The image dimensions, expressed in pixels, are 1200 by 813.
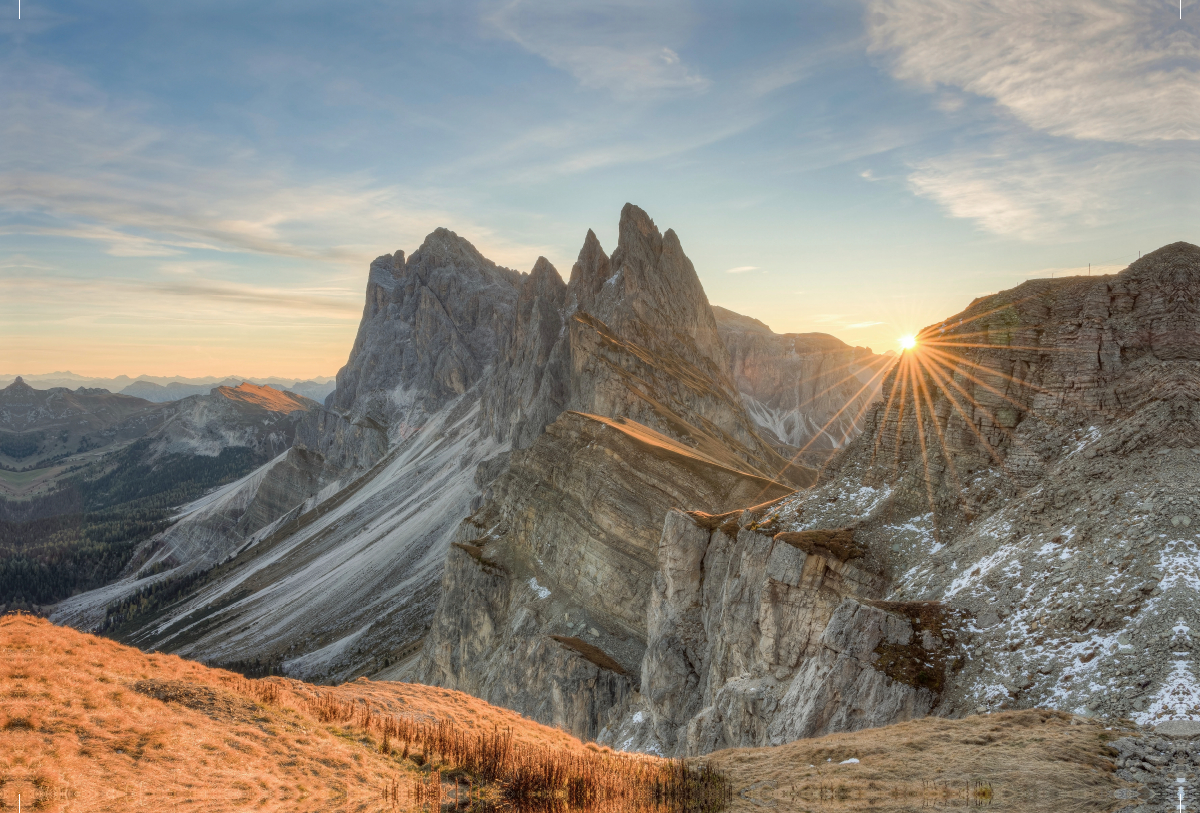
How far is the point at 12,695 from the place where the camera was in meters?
13.4

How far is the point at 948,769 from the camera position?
14000 mm

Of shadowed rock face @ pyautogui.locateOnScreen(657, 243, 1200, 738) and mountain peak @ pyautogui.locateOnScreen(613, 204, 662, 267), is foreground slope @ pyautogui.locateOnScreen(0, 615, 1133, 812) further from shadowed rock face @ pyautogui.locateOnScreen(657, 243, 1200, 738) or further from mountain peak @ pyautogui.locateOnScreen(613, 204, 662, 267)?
mountain peak @ pyautogui.locateOnScreen(613, 204, 662, 267)

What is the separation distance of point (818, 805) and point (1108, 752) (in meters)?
6.38

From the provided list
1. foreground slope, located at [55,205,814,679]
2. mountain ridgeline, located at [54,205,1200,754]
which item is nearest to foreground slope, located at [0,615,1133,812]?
mountain ridgeline, located at [54,205,1200,754]

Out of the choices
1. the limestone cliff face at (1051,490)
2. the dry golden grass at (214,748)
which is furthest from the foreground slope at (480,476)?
the dry golden grass at (214,748)

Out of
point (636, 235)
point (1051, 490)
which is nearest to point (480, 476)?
point (636, 235)

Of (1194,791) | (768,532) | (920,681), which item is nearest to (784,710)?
(920,681)

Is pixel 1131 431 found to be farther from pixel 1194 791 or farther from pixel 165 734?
pixel 165 734

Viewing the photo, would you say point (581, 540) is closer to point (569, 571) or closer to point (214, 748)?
point (569, 571)

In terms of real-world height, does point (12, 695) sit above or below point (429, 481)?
above

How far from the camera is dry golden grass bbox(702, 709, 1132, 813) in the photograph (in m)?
12.4

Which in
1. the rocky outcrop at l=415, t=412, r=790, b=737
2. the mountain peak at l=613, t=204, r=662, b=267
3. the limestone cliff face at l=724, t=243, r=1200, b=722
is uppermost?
the mountain peak at l=613, t=204, r=662, b=267

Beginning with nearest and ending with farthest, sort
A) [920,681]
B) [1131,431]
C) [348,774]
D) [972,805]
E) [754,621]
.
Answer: [972,805], [348,774], [920,681], [1131,431], [754,621]

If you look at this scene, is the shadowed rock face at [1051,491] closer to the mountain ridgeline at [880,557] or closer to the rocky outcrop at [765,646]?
the mountain ridgeline at [880,557]
